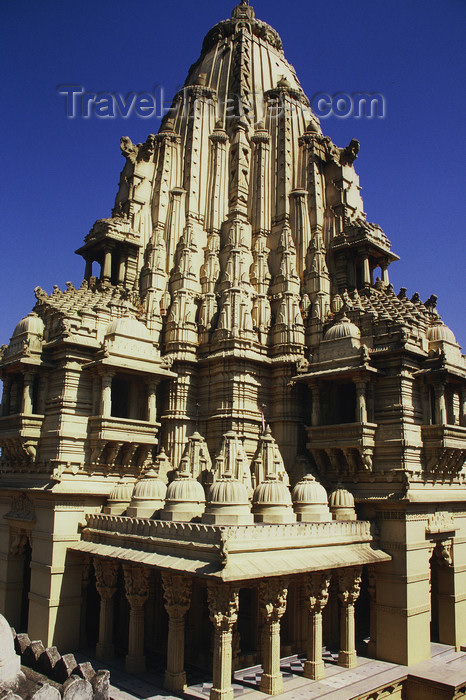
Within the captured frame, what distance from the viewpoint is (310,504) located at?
78.0 ft

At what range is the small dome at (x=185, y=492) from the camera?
22.2 metres

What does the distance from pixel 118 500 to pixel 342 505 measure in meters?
9.55

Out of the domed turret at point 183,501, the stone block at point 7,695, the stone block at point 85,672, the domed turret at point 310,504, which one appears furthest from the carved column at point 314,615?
the stone block at point 7,695

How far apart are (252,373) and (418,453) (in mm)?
9163

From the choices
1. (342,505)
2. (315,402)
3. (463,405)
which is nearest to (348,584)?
(342,505)

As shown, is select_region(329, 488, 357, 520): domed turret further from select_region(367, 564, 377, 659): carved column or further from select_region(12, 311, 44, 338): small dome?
select_region(12, 311, 44, 338): small dome

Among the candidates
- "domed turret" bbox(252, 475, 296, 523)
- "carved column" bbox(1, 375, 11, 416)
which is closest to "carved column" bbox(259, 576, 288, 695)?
"domed turret" bbox(252, 475, 296, 523)

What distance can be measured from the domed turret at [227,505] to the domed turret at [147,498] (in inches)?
153

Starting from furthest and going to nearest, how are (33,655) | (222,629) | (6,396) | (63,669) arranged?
1. (6,396)
2. (222,629)
3. (33,655)
4. (63,669)

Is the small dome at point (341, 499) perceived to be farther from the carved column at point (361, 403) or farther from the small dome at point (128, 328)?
the small dome at point (128, 328)

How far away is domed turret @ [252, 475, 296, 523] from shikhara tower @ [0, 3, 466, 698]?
4.1 inches

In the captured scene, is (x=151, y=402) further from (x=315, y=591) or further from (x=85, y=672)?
(x=85, y=672)

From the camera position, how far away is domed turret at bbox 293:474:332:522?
23516mm

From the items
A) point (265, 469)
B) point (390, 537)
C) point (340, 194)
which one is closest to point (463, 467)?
point (390, 537)
